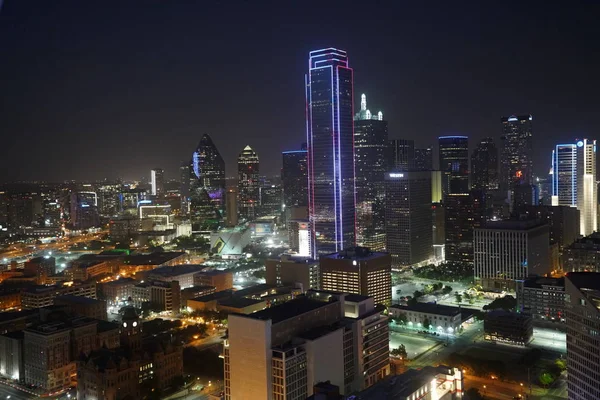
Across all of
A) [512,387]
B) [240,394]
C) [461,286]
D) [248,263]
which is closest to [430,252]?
[461,286]

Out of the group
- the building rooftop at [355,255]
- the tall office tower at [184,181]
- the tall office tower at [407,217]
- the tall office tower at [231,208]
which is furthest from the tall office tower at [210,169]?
the building rooftop at [355,255]

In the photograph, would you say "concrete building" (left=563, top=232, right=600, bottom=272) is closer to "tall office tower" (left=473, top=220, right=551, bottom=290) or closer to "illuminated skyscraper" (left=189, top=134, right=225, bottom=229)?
"tall office tower" (left=473, top=220, right=551, bottom=290)

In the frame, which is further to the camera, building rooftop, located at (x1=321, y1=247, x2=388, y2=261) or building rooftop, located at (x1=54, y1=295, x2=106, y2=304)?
building rooftop, located at (x1=321, y1=247, x2=388, y2=261)

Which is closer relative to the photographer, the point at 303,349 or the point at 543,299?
the point at 303,349

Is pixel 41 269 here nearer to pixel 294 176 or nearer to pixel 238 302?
pixel 238 302

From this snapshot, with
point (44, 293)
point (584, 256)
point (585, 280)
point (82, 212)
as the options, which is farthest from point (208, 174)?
point (585, 280)

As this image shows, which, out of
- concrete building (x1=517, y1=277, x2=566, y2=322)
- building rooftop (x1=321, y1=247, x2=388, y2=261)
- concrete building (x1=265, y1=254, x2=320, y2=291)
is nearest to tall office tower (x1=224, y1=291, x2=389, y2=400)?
building rooftop (x1=321, y1=247, x2=388, y2=261)
